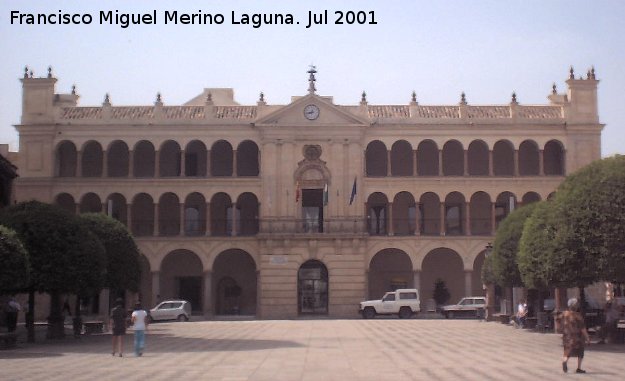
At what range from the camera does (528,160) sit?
54562mm

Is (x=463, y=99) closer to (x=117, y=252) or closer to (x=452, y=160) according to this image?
(x=452, y=160)

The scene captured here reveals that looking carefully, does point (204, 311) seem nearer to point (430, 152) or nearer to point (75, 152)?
point (75, 152)

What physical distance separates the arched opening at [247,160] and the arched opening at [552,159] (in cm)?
Answer: 1774

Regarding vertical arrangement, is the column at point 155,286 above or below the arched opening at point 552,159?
below

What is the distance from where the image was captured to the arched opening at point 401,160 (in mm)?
54281

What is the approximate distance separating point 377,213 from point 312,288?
6.04 metres

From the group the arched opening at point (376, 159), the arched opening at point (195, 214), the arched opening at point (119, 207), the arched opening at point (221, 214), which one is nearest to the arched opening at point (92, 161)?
the arched opening at point (119, 207)

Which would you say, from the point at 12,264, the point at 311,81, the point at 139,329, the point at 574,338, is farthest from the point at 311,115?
the point at 574,338

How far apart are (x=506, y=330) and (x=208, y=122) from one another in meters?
24.6

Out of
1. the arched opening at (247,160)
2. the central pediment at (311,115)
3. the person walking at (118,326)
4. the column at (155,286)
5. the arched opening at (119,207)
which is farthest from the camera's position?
the arched opening at (247,160)

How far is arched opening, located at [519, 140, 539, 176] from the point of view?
54281 mm

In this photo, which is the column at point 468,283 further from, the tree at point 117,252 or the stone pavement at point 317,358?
the tree at point 117,252

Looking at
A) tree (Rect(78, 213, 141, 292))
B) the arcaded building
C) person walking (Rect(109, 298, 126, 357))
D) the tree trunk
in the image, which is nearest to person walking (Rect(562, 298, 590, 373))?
person walking (Rect(109, 298, 126, 357))

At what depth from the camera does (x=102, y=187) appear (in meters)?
52.5
